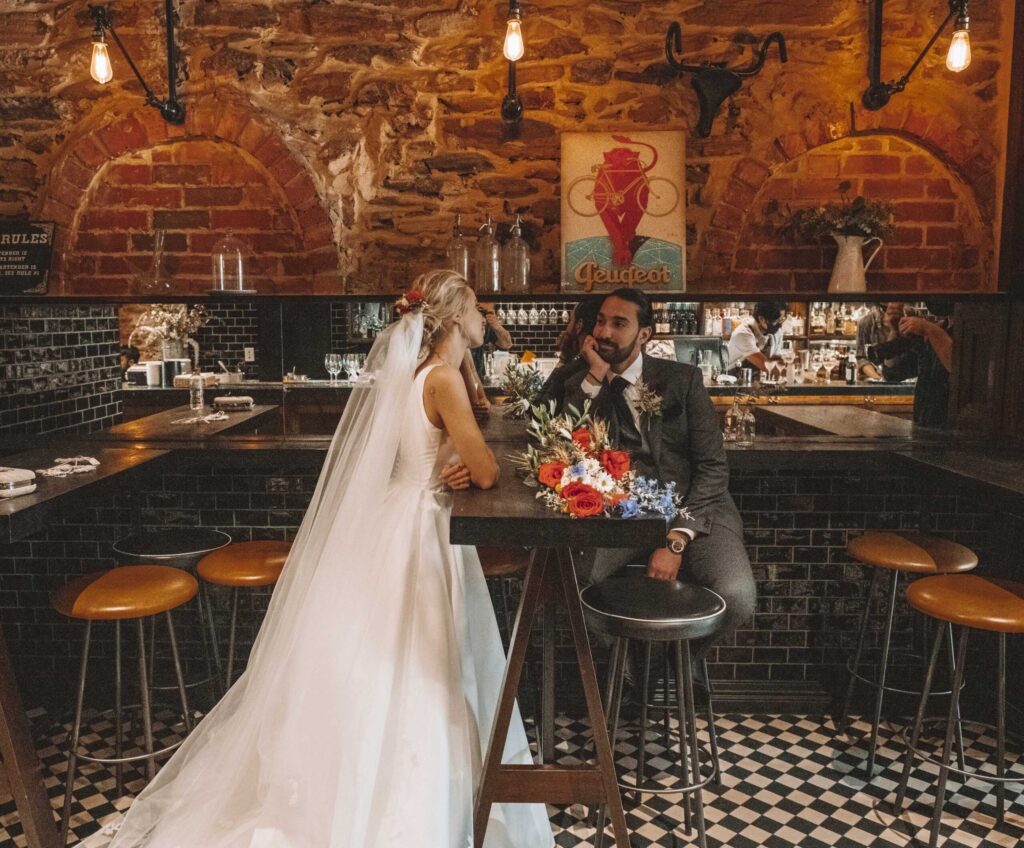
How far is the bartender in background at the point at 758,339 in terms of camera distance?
5.00 meters

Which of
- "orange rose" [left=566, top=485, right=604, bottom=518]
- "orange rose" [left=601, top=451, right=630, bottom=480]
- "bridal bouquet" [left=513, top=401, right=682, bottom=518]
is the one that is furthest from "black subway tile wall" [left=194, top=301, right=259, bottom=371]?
"orange rose" [left=566, top=485, right=604, bottom=518]

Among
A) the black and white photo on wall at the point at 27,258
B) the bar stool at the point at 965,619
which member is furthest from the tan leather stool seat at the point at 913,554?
the black and white photo on wall at the point at 27,258

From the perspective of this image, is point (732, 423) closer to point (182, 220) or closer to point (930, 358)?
point (930, 358)

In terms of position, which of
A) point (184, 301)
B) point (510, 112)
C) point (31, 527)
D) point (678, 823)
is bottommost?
point (678, 823)

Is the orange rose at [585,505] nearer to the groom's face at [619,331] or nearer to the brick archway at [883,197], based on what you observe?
the groom's face at [619,331]

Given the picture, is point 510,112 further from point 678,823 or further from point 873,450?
point 678,823

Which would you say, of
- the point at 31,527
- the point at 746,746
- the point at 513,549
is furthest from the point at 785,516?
the point at 31,527

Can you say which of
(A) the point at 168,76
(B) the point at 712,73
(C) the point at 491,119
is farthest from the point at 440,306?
(A) the point at 168,76

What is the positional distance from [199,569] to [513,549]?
1200mm

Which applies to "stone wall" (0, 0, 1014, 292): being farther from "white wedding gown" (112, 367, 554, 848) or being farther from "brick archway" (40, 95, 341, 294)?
"white wedding gown" (112, 367, 554, 848)

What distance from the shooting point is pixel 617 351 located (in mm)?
3869

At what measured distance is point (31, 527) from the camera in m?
2.91

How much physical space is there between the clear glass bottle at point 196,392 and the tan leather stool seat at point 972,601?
140 inches

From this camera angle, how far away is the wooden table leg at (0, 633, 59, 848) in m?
2.74
